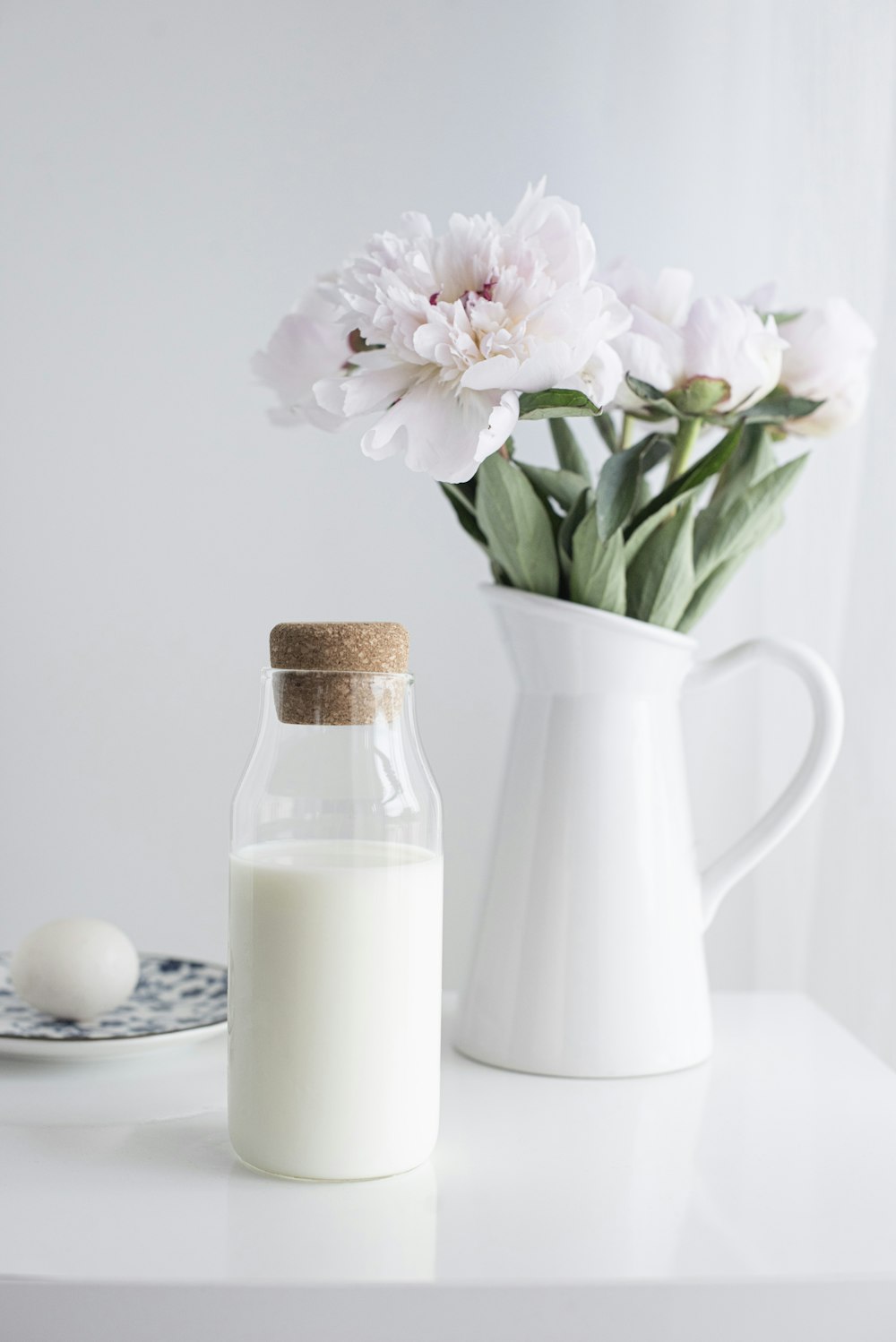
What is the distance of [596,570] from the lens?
0.74m

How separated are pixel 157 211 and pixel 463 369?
0.60 meters

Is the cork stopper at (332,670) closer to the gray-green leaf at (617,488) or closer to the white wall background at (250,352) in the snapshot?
the gray-green leaf at (617,488)

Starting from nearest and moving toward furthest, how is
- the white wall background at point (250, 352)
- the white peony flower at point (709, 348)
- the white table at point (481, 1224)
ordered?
the white table at point (481, 1224), the white peony flower at point (709, 348), the white wall background at point (250, 352)

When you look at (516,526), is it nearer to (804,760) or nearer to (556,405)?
(556,405)

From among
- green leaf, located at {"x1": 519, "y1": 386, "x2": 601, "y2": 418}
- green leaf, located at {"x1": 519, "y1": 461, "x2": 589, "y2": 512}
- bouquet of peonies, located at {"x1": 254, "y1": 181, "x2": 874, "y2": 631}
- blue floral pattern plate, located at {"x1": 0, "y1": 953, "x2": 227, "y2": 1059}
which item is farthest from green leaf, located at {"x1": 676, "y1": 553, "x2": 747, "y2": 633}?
blue floral pattern plate, located at {"x1": 0, "y1": 953, "x2": 227, "y2": 1059}

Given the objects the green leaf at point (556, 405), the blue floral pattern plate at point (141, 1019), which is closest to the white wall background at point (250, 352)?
the blue floral pattern plate at point (141, 1019)

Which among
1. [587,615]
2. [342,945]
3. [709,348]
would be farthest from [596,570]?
[342,945]

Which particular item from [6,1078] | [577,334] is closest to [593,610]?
[577,334]

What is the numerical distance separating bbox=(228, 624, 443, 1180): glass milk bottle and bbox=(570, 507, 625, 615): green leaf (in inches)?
7.0

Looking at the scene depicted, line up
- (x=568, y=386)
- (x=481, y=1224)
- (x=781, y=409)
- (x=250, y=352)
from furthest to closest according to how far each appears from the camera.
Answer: (x=250, y=352)
(x=781, y=409)
(x=568, y=386)
(x=481, y=1224)

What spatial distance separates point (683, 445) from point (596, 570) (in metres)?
0.10

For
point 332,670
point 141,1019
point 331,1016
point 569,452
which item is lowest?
point 141,1019

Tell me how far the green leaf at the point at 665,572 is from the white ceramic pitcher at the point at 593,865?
0.07 ft

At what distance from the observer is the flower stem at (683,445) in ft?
2.48
